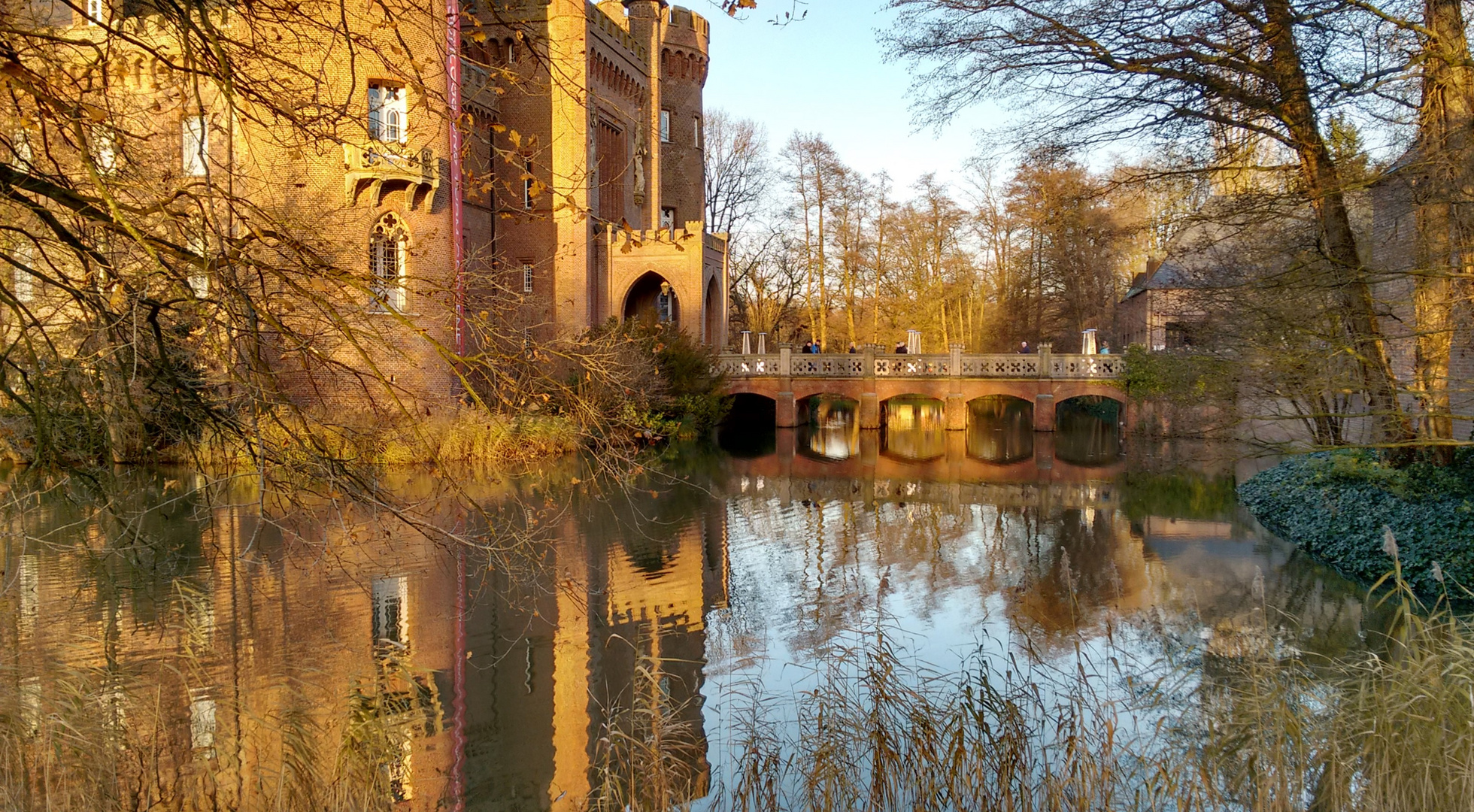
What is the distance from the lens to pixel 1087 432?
30.3m

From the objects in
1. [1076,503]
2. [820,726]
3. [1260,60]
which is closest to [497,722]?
[820,726]

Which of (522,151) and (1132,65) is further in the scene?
(1132,65)

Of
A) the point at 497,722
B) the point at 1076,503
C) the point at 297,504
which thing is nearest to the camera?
the point at 297,504

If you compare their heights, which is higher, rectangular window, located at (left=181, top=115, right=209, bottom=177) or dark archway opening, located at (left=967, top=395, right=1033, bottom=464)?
rectangular window, located at (left=181, top=115, right=209, bottom=177)

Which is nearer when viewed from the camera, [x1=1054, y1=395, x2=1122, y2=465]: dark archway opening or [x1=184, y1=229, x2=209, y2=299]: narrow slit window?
[x1=184, y1=229, x2=209, y2=299]: narrow slit window

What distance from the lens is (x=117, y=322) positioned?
3322 mm

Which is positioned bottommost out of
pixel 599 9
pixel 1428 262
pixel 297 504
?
pixel 297 504

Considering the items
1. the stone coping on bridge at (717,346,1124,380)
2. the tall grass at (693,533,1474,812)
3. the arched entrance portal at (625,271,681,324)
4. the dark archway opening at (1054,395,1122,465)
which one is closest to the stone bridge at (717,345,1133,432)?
the stone coping on bridge at (717,346,1124,380)

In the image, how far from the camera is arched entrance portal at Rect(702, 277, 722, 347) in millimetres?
30480

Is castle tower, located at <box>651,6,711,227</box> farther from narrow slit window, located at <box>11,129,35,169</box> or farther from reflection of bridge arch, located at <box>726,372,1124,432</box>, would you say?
narrow slit window, located at <box>11,129,35,169</box>

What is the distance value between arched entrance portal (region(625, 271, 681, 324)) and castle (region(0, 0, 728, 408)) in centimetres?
7

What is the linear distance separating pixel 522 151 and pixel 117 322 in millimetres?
1561

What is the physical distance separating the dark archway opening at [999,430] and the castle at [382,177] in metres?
8.30

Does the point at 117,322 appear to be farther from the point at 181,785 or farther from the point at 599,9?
the point at 599,9
